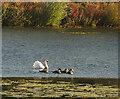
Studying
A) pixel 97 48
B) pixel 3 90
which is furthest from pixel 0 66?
pixel 97 48

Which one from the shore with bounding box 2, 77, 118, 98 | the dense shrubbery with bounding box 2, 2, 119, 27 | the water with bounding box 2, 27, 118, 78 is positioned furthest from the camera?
the dense shrubbery with bounding box 2, 2, 119, 27

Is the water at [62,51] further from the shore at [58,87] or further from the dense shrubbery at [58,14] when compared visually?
the dense shrubbery at [58,14]

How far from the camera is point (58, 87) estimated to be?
31.1 feet

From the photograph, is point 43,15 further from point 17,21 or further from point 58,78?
point 58,78

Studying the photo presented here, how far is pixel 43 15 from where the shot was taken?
2391cm

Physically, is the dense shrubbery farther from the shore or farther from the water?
the shore

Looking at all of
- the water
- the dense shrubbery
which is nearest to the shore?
the water

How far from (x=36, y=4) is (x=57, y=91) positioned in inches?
641

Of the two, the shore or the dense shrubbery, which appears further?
the dense shrubbery

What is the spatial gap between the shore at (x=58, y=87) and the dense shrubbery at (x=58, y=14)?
43.8 feet

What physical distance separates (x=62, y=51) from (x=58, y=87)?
21.1 ft

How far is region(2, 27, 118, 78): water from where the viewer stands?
11.8m

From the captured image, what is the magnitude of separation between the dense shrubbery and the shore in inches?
525

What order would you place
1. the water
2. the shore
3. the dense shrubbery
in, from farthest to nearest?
the dense shrubbery → the water → the shore
